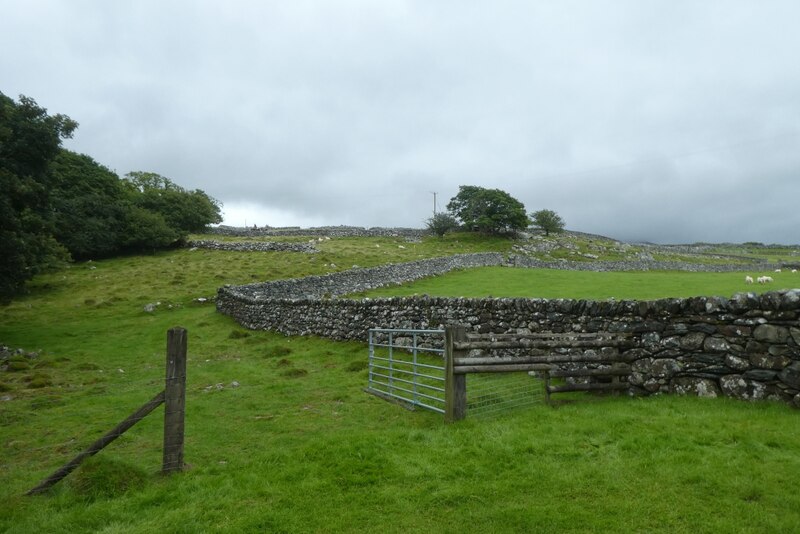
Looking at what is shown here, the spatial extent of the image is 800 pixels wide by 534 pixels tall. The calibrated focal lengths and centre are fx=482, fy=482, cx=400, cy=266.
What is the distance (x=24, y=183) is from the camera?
1967cm

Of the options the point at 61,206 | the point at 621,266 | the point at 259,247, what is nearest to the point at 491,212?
the point at 621,266

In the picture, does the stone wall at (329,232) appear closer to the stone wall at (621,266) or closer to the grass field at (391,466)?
the stone wall at (621,266)

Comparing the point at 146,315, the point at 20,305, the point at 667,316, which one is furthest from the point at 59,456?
the point at 20,305

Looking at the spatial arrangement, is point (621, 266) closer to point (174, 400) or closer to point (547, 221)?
point (547, 221)

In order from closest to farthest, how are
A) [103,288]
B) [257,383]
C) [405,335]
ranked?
[257,383], [405,335], [103,288]

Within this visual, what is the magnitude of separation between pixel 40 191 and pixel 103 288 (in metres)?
14.3

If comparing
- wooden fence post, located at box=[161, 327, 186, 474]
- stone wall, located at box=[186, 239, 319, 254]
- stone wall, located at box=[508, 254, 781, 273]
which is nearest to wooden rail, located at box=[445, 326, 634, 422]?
wooden fence post, located at box=[161, 327, 186, 474]

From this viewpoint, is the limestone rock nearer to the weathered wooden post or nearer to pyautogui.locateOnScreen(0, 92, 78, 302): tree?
the weathered wooden post

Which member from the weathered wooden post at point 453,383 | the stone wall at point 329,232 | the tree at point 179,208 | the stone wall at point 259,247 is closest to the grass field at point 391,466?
the weathered wooden post at point 453,383

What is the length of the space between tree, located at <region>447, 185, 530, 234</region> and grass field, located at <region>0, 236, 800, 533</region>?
52391 mm

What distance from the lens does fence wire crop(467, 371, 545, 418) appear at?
890 cm

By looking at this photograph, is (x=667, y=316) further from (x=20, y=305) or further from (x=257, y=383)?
(x=20, y=305)

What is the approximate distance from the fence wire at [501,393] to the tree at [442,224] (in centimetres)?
5874

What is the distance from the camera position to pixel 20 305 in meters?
28.3
